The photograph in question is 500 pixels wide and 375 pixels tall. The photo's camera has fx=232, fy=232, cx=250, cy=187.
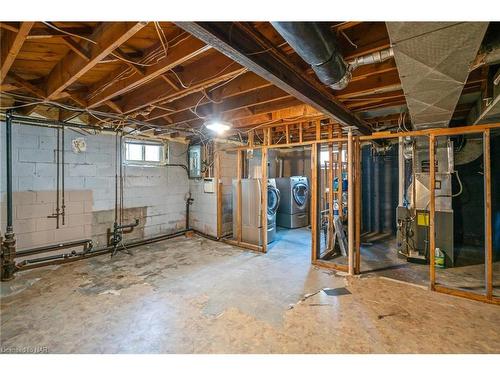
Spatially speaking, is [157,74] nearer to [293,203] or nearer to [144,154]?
[144,154]

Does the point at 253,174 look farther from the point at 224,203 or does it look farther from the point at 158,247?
the point at 158,247

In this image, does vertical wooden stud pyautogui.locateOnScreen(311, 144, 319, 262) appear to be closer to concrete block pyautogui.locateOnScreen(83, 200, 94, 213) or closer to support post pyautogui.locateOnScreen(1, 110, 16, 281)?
concrete block pyautogui.locateOnScreen(83, 200, 94, 213)

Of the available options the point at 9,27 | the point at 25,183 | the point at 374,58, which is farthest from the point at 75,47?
the point at 25,183

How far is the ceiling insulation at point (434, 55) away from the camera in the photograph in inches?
45.6

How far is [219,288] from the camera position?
295 centimetres

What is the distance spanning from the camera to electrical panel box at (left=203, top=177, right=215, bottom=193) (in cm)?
519

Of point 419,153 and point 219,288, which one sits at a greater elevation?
point 419,153

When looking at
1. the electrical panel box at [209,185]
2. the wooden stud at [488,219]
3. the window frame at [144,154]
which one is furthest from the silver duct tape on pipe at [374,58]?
the window frame at [144,154]

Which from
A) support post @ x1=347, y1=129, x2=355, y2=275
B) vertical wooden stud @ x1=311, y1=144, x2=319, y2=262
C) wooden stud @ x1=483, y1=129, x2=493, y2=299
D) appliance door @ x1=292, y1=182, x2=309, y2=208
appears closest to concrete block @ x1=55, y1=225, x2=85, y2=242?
vertical wooden stud @ x1=311, y1=144, x2=319, y2=262

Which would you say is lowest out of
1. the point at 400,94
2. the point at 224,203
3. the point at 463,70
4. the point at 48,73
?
the point at 224,203

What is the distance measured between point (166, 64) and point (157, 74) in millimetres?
198

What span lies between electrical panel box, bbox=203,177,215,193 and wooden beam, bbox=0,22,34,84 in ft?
11.6

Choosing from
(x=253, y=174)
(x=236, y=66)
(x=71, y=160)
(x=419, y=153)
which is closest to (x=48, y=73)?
(x=71, y=160)
